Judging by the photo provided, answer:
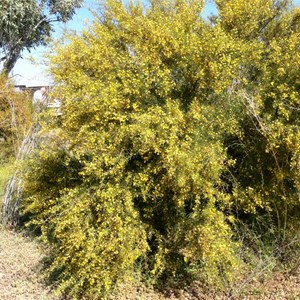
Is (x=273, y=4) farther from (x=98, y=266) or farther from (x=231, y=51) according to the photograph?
(x=98, y=266)

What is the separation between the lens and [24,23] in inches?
608

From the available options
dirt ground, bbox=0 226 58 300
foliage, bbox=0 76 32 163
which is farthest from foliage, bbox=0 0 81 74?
dirt ground, bbox=0 226 58 300

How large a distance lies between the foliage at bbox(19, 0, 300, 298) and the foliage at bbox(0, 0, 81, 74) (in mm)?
10220

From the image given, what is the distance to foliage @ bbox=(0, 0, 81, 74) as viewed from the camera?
558 inches

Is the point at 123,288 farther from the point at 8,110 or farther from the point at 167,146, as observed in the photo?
the point at 8,110

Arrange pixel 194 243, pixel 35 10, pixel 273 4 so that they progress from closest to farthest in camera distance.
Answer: pixel 194 243 → pixel 273 4 → pixel 35 10

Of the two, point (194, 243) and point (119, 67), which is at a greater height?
point (119, 67)

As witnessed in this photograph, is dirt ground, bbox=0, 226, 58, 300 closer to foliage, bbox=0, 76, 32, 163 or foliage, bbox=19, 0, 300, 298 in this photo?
foliage, bbox=19, 0, 300, 298

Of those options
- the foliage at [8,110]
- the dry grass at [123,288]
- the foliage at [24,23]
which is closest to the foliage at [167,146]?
the dry grass at [123,288]

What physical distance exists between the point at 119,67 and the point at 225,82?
1.45 m

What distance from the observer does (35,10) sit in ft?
49.8

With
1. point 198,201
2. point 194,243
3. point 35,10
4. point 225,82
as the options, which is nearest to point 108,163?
point 198,201

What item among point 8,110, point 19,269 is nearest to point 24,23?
point 8,110

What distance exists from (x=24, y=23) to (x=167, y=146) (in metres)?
13.5
